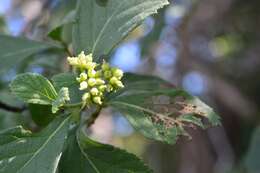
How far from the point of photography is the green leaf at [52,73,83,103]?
48.9 inches

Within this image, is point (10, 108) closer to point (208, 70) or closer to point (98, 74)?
point (98, 74)

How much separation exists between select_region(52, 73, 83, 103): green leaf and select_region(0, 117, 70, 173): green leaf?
53 millimetres

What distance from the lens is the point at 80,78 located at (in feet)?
4.00

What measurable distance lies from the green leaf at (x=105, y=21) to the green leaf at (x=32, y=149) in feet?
0.63

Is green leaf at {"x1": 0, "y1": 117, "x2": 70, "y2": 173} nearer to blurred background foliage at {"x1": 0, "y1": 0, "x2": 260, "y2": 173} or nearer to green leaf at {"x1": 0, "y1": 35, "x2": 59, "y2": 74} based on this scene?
green leaf at {"x1": 0, "y1": 35, "x2": 59, "y2": 74}

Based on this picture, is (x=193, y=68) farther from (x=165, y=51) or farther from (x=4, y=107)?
(x=4, y=107)

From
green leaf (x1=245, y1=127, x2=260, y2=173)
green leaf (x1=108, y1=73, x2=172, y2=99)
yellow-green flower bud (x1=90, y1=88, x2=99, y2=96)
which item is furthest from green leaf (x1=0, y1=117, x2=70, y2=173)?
green leaf (x1=245, y1=127, x2=260, y2=173)

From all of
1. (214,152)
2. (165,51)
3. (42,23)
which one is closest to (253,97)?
(214,152)

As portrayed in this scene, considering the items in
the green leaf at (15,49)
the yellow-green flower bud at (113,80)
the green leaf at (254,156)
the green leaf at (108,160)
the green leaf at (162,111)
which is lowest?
the green leaf at (254,156)

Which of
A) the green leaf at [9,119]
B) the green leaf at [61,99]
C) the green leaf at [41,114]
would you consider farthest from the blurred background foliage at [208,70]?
the green leaf at [61,99]

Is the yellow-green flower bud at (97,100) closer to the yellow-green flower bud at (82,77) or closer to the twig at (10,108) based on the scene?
the yellow-green flower bud at (82,77)

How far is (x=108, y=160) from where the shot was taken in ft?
4.14

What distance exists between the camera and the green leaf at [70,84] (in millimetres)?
1241

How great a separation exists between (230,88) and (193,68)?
1.27ft
